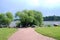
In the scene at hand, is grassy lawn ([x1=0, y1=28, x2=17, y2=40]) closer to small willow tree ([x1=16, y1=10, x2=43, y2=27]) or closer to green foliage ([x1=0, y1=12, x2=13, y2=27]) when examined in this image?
small willow tree ([x1=16, y1=10, x2=43, y2=27])

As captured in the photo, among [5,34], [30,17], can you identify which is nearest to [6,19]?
[30,17]

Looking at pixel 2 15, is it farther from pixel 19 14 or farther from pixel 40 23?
pixel 40 23

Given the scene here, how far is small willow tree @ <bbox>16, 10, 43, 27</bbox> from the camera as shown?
5050 centimetres

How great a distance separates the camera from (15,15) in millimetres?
53031

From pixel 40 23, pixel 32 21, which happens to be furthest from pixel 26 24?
pixel 40 23

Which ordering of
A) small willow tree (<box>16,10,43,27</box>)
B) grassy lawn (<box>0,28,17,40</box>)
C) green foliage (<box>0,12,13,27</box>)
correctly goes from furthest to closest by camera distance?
green foliage (<box>0,12,13,27</box>)
small willow tree (<box>16,10,43,27</box>)
grassy lawn (<box>0,28,17,40</box>)

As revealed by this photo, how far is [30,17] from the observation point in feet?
165

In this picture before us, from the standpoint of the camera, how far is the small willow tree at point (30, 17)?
50500 millimetres

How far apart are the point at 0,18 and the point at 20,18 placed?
23.7 feet

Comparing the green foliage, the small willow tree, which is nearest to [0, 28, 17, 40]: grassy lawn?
the small willow tree

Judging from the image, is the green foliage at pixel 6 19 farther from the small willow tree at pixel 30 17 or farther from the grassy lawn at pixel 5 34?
the grassy lawn at pixel 5 34

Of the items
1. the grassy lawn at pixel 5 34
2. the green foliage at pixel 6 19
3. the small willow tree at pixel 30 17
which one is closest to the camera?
the grassy lawn at pixel 5 34

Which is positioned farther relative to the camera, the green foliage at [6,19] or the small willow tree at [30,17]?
the green foliage at [6,19]

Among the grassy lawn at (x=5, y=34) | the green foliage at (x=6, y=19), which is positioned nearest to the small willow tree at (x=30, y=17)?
the green foliage at (x=6, y=19)
